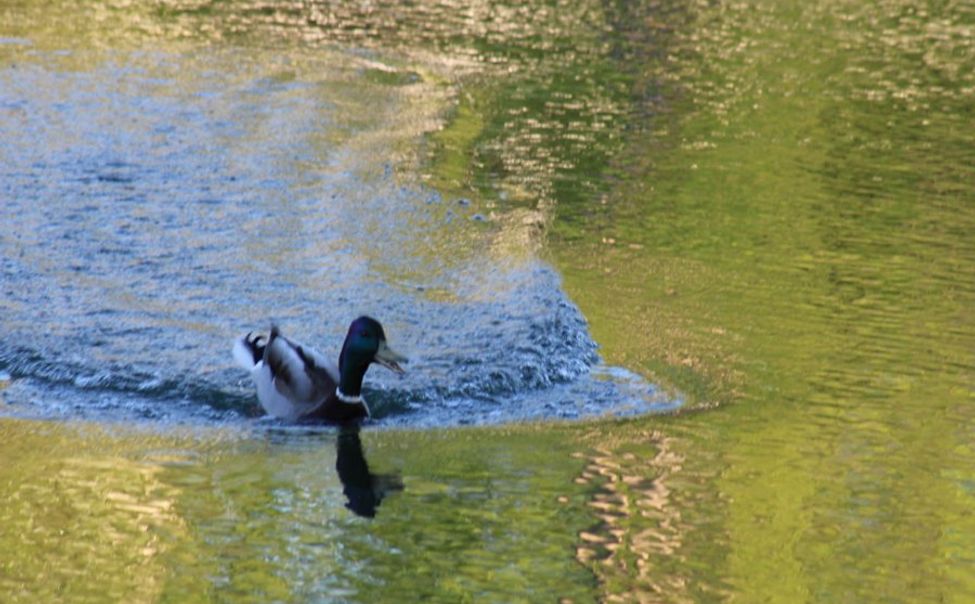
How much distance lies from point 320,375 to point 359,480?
1221mm

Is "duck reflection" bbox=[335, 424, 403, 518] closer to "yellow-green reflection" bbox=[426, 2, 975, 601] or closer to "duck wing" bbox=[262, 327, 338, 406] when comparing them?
"duck wing" bbox=[262, 327, 338, 406]

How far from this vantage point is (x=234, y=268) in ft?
34.6

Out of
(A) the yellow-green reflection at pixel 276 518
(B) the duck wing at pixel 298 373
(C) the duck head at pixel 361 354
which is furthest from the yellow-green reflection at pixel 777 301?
(B) the duck wing at pixel 298 373

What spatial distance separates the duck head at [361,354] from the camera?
8148 millimetres

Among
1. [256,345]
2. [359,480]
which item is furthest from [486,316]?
[359,480]

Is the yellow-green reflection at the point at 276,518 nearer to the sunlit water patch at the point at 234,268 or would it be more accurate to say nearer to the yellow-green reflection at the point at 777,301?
the yellow-green reflection at the point at 777,301

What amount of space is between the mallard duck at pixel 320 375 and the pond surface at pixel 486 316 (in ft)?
0.51

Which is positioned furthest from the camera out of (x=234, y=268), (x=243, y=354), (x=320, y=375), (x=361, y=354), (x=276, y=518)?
(x=234, y=268)

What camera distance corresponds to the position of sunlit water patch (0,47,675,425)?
864cm

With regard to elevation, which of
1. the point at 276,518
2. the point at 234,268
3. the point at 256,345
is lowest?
the point at 234,268

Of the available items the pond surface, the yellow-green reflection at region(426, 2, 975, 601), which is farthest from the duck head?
the yellow-green reflection at region(426, 2, 975, 601)

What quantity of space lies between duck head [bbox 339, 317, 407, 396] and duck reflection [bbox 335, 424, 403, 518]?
28 centimetres

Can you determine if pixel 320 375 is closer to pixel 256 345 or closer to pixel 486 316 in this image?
pixel 256 345

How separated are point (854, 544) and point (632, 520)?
2.65 ft
